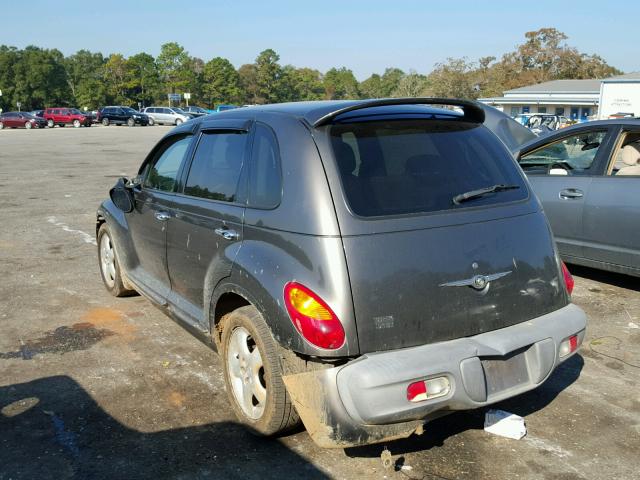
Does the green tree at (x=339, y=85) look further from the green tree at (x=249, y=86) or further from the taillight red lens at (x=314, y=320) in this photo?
the taillight red lens at (x=314, y=320)

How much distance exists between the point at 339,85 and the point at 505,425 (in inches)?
7150

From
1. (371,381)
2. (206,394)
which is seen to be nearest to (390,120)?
(371,381)

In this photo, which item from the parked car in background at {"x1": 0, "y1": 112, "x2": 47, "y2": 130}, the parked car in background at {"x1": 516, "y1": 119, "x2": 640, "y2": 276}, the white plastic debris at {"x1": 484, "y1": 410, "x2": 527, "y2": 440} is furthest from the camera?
the parked car in background at {"x1": 0, "y1": 112, "x2": 47, "y2": 130}

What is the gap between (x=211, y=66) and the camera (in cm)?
11106

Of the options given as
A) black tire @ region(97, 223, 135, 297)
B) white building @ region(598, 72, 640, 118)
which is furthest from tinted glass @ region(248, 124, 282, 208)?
white building @ region(598, 72, 640, 118)

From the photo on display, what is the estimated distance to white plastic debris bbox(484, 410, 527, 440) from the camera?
3.55 metres

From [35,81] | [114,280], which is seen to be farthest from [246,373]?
[35,81]

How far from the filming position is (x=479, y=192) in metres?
3.42

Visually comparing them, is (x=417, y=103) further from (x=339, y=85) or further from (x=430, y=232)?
(x=339, y=85)

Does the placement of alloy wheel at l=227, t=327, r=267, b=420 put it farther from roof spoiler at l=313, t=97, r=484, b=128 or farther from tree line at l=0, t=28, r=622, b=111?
tree line at l=0, t=28, r=622, b=111

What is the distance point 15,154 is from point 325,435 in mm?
24177

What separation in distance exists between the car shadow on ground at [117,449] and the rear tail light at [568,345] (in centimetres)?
140

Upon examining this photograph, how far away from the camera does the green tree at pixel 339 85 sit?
6372 inches

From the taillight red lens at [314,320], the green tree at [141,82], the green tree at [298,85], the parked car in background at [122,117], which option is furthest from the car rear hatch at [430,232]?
the green tree at [298,85]
